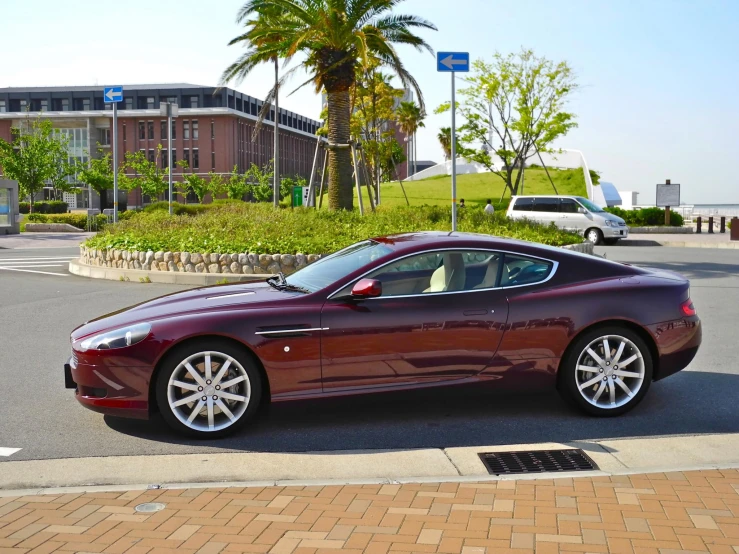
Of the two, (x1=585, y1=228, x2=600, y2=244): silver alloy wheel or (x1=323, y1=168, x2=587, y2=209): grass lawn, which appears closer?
(x1=585, y1=228, x2=600, y2=244): silver alloy wheel

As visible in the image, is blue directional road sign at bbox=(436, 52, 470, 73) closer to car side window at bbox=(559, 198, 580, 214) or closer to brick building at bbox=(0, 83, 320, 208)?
car side window at bbox=(559, 198, 580, 214)

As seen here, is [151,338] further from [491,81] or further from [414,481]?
[491,81]

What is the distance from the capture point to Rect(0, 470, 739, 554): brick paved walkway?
12.8ft

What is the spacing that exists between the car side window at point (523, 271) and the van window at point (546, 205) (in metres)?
24.5

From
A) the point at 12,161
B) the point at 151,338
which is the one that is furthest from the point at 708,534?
the point at 12,161

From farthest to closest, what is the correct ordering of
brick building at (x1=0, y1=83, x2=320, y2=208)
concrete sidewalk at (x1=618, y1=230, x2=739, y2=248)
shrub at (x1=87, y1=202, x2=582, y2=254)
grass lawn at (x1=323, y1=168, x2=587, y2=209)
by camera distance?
brick building at (x1=0, y1=83, x2=320, y2=208) → grass lawn at (x1=323, y1=168, x2=587, y2=209) → concrete sidewalk at (x1=618, y1=230, x2=739, y2=248) → shrub at (x1=87, y1=202, x2=582, y2=254)

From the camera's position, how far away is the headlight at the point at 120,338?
18.6 feet

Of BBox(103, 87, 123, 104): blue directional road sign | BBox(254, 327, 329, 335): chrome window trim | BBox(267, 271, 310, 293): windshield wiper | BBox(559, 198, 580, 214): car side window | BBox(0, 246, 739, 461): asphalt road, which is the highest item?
BBox(103, 87, 123, 104): blue directional road sign

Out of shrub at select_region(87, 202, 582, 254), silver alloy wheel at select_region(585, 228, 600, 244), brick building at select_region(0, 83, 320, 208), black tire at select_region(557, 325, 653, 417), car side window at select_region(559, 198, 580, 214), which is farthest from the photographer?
brick building at select_region(0, 83, 320, 208)

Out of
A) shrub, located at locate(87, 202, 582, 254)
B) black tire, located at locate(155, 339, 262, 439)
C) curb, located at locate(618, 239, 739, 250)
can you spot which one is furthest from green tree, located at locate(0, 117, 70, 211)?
black tire, located at locate(155, 339, 262, 439)

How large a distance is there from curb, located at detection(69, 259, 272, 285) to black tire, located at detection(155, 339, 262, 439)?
925 cm

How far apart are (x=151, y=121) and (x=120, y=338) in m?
Answer: 100

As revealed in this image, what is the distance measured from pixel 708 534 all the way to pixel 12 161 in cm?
5306

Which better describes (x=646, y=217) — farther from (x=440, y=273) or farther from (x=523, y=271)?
(x=440, y=273)
